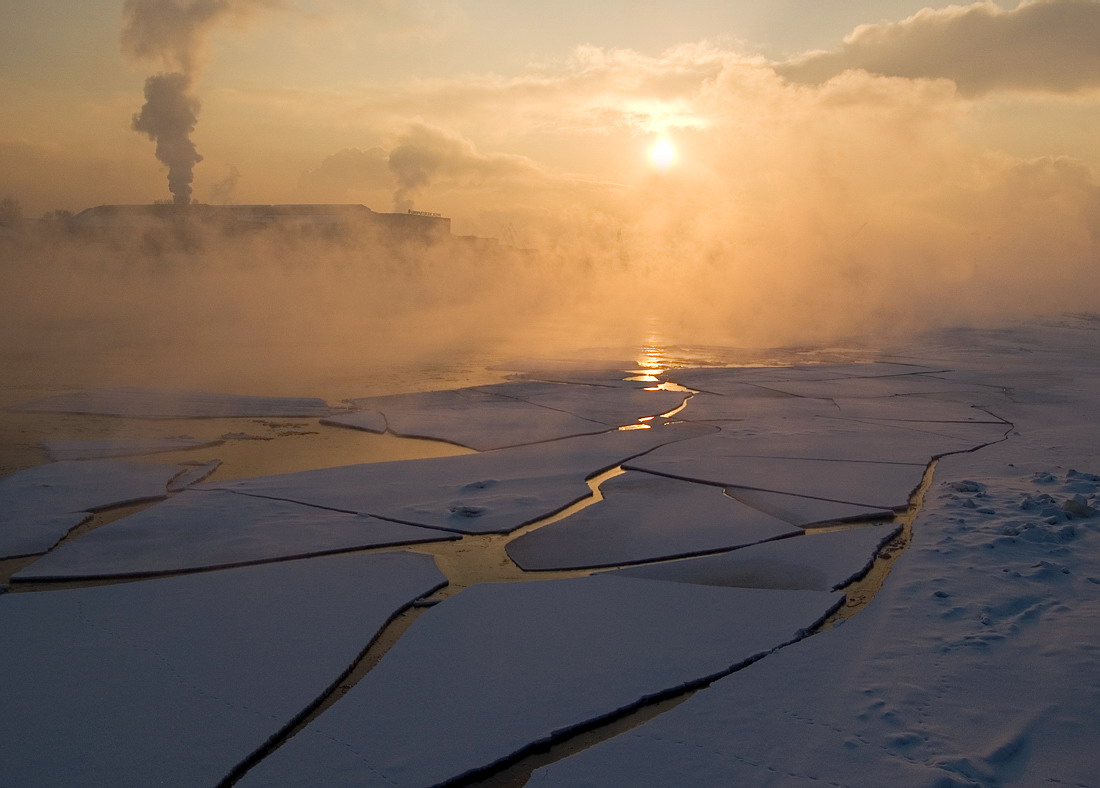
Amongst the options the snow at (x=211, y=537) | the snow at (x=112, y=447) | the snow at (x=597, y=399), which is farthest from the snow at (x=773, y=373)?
the snow at (x=211, y=537)

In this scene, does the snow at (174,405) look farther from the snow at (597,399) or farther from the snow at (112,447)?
the snow at (597,399)

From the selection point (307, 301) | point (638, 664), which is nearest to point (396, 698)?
point (638, 664)

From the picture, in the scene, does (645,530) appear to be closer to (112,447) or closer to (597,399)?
(112,447)

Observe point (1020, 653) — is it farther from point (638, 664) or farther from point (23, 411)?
point (23, 411)

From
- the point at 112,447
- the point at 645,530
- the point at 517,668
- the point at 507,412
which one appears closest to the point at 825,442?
the point at 645,530

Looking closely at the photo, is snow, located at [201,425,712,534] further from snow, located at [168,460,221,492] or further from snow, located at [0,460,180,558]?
snow, located at [0,460,180,558]

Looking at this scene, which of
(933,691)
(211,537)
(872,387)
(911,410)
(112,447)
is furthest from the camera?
(872,387)
